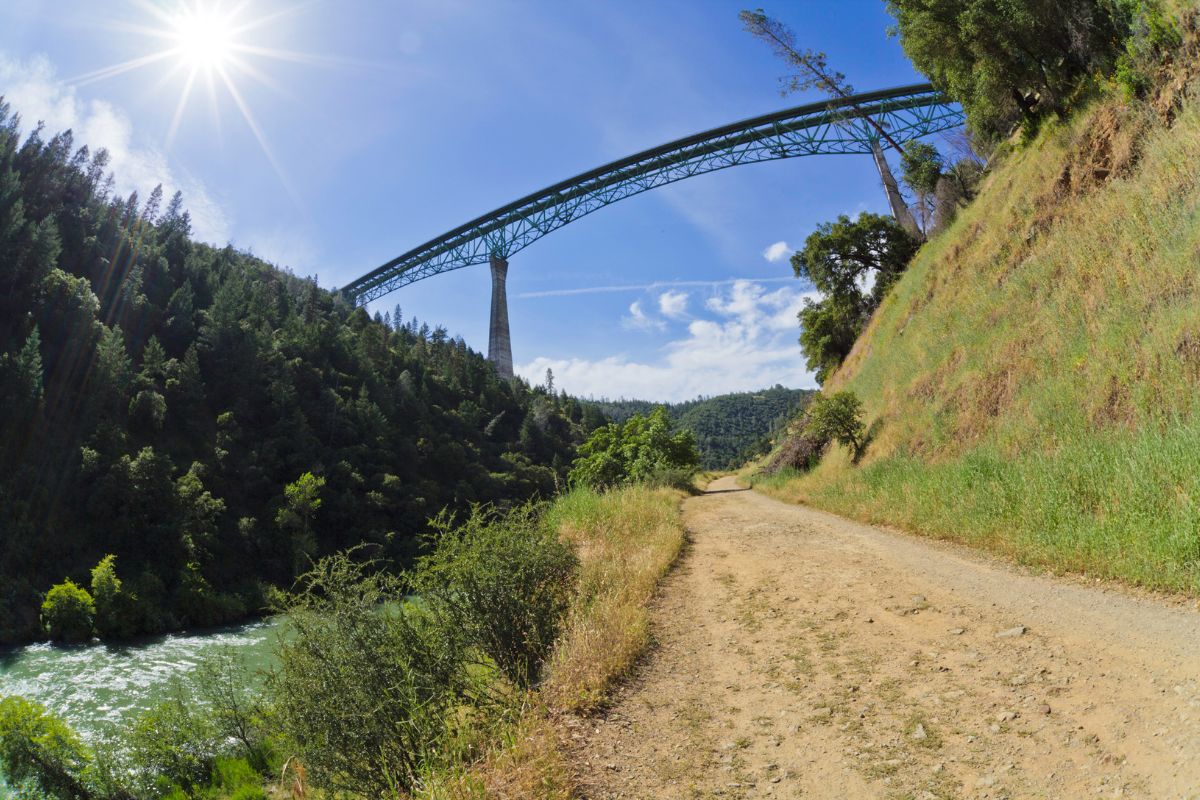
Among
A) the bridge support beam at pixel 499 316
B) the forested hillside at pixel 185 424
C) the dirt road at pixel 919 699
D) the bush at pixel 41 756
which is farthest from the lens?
the bridge support beam at pixel 499 316

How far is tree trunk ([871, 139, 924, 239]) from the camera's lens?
25781mm

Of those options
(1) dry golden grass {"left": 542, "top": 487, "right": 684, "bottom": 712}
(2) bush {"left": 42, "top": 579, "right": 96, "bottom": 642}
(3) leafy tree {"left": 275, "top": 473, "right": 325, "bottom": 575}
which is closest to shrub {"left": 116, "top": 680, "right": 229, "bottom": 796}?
(1) dry golden grass {"left": 542, "top": 487, "right": 684, "bottom": 712}

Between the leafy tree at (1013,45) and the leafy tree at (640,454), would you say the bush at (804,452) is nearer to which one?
the leafy tree at (640,454)

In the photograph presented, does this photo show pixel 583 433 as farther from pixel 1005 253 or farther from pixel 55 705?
pixel 1005 253

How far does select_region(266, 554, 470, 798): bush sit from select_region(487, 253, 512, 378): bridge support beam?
147 feet

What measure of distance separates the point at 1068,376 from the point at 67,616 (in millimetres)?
48221

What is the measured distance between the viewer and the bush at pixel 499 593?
5754 millimetres

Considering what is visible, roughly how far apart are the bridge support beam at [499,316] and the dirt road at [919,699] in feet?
150

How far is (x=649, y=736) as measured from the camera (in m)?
3.73

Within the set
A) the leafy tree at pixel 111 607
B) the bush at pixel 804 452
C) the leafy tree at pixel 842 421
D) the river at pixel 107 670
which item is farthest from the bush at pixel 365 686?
the leafy tree at pixel 111 607

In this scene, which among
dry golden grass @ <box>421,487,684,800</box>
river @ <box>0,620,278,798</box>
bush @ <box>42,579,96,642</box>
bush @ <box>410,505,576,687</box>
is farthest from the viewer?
bush @ <box>42,579,96,642</box>

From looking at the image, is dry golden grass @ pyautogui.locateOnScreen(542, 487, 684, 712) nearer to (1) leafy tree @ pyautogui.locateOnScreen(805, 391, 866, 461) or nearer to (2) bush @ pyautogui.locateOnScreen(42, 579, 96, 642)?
(1) leafy tree @ pyautogui.locateOnScreen(805, 391, 866, 461)

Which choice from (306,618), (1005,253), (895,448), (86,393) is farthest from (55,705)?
(86,393)

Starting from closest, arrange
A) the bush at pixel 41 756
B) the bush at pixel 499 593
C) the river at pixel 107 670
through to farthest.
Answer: the bush at pixel 499 593, the bush at pixel 41 756, the river at pixel 107 670
